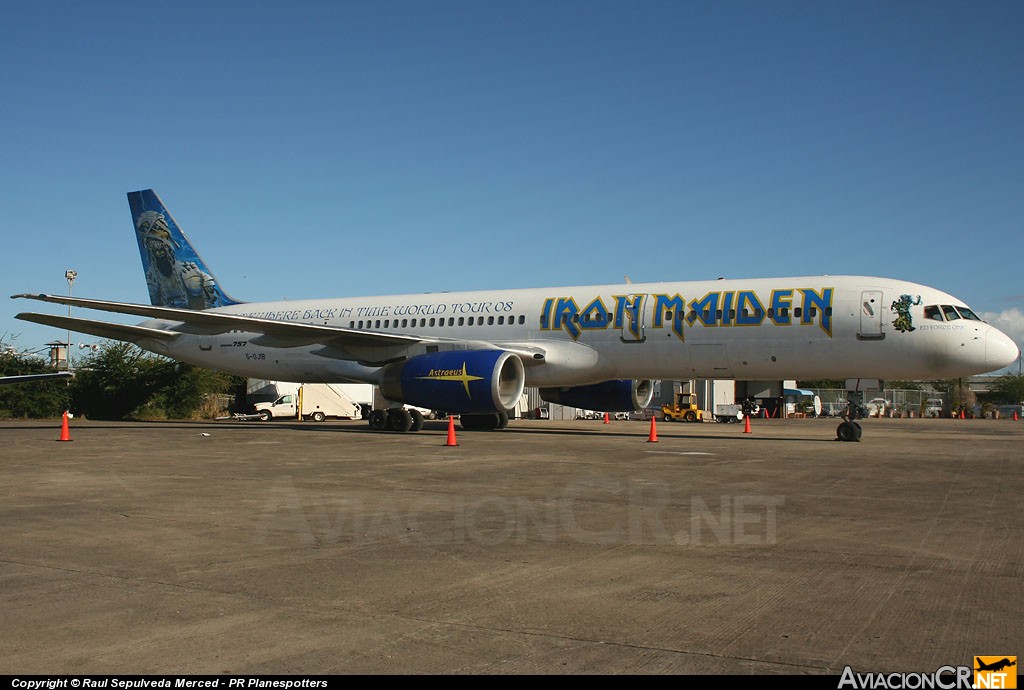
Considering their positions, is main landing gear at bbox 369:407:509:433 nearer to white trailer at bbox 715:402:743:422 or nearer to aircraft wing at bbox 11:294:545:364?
aircraft wing at bbox 11:294:545:364

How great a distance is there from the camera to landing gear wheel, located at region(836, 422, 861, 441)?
20.3m

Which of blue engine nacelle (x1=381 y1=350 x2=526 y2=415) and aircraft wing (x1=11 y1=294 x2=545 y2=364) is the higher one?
→ aircraft wing (x1=11 y1=294 x2=545 y2=364)

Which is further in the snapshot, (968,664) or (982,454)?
(982,454)

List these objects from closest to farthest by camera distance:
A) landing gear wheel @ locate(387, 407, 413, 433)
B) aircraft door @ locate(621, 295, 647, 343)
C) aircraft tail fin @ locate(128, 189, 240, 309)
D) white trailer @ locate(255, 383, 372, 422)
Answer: aircraft door @ locate(621, 295, 647, 343) < landing gear wheel @ locate(387, 407, 413, 433) < aircraft tail fin @ locate(128, 189, 240, 309) < white trailer @ locate(255, 383, 372, 422)

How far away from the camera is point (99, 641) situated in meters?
4.16

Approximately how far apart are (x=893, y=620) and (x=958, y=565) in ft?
6.18

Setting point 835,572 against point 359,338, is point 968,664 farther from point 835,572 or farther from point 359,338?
point 359,338

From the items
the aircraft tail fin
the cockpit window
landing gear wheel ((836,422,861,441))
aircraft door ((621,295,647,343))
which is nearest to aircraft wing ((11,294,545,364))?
aircraft door ((621,295,647,343))

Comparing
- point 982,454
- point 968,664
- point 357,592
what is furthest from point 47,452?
point 982,454

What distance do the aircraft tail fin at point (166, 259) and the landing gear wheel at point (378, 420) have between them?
8.51 metres

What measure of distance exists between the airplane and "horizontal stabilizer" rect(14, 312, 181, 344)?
0.07 m

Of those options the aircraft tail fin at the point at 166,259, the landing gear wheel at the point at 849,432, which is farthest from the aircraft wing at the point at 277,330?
the landing gear wheel at the point at 849,432

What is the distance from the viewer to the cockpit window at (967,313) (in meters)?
18.6

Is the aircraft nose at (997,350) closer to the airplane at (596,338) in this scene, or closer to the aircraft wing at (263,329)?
the airplane at (596,338)
